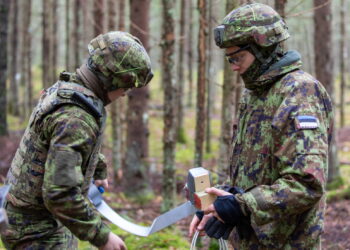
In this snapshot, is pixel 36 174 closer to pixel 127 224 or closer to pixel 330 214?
pixel 127 224

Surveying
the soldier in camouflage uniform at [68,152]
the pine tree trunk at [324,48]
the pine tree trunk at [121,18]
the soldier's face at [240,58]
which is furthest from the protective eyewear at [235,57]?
the pine tree trunk at [121,18]

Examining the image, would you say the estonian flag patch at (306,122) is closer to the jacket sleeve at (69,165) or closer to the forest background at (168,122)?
the jacket sleeve at (69,165)

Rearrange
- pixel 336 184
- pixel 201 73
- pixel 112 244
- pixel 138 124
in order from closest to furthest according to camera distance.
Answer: pixel 112 244, pixel 201 73, pixel 138 124, pixel 336 184

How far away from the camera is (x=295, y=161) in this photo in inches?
98.8

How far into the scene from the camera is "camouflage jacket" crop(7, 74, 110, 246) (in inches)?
105

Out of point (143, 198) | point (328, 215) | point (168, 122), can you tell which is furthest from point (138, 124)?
point (328, 215)

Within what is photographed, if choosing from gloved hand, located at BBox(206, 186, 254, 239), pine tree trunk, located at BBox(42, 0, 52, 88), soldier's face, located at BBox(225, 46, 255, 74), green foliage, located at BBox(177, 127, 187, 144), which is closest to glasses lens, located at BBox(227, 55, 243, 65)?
soldier's face, located at BBox(225, 46, 255, 74)

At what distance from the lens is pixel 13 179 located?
3.08 m

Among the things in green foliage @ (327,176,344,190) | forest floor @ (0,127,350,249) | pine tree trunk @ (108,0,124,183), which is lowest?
green foliage @ (327,176,344,190)

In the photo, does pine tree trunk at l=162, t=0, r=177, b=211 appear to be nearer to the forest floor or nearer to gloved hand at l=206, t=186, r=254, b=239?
the forest floor

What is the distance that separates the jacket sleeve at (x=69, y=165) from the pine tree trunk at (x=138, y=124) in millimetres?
6211

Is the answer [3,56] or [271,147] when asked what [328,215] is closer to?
[271,147]

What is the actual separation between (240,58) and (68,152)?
1.31 metres

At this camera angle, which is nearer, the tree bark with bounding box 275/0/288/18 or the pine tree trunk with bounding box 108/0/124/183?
the tree bark with bounding box 275/0/288/18
